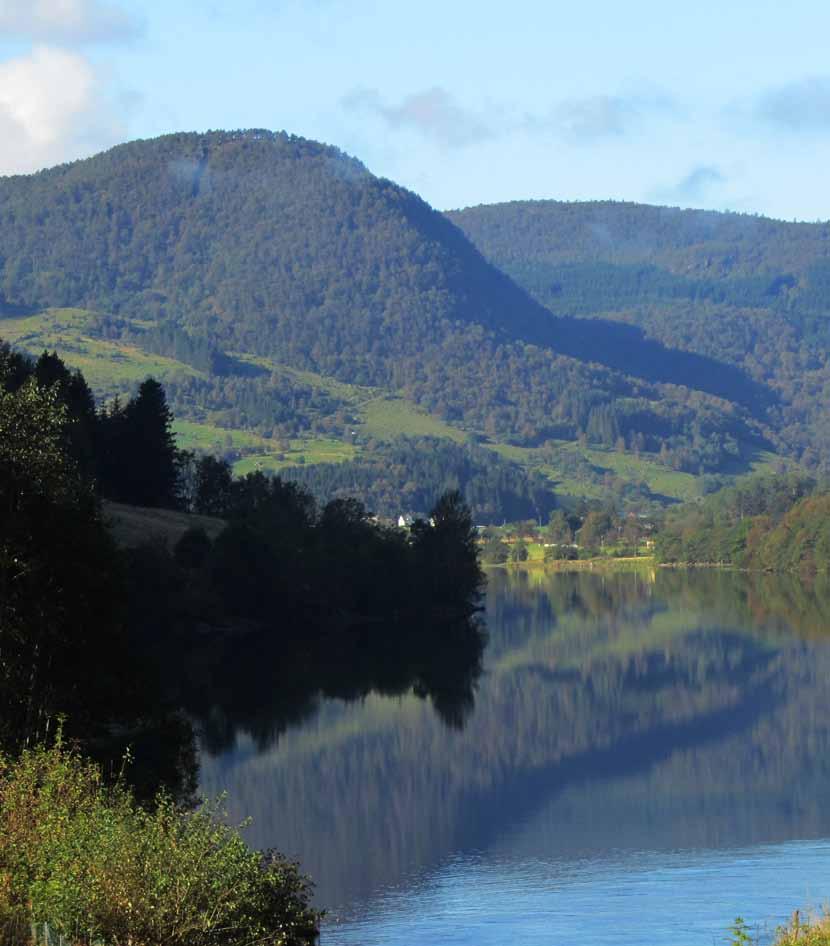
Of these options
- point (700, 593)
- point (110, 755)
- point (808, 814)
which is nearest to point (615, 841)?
point (808, 814)

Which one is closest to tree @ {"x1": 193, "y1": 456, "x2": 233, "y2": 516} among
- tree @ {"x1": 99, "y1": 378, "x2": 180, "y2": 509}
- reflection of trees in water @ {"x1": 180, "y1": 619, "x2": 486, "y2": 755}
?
tree @ {"x1": 99, "y1": 378, "x2": 180, "y2": 509}

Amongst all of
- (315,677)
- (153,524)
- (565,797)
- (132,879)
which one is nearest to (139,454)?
(153,524)

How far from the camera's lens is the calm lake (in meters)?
32.2

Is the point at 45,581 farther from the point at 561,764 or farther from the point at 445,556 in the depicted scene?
the point at 445,556

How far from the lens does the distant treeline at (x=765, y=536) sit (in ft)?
531

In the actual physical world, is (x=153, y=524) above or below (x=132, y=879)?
above

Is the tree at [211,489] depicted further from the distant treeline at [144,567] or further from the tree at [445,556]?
the tree at [445,556]

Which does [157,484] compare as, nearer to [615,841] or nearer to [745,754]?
[745,754]

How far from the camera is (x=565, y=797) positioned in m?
46.7

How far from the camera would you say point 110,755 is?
43.9 metres

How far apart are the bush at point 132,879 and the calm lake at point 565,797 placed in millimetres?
8846

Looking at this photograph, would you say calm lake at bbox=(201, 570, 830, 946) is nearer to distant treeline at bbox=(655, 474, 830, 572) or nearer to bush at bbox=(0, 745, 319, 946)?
bush at bbox=(0, 745, 319, 946)

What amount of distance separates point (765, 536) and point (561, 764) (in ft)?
410

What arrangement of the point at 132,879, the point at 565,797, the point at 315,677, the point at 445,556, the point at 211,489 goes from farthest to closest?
1. the point at 211,489
2. the point at 445,556
3. the point at 315,677
4. the point at 565,797
5. the point at 132,879
